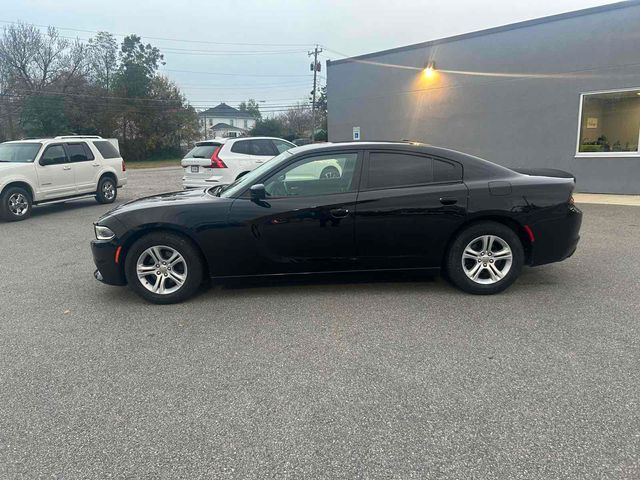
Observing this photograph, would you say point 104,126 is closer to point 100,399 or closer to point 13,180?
point 13,180

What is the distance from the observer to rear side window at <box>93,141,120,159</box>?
12.3m

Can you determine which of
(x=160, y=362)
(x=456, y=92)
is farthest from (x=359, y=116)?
(x=160, y=362)

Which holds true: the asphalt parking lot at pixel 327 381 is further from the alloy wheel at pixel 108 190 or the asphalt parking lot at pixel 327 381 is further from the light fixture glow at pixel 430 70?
the light fixture glow at pixel 430 70

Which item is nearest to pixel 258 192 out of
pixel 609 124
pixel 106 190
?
pixel 106 190

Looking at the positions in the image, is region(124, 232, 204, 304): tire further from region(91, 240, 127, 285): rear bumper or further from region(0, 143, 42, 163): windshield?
region(0, 143, 42, 163): windshield

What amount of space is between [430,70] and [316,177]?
33.9 feet

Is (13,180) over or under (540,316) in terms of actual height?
over

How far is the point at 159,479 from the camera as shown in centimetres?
225

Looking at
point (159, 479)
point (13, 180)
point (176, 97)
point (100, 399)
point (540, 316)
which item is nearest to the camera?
point (159, 479)

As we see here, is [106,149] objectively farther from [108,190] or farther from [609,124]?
[609,124]

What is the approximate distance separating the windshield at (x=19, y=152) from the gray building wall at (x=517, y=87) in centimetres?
965

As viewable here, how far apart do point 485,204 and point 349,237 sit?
4.64 feet

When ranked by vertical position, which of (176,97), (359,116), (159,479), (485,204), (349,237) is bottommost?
(159,479)

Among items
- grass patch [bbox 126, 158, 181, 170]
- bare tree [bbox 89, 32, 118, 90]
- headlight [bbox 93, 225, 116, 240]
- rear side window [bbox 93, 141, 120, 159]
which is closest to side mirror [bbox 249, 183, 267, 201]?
headlight [bbox 93, 225, 116, 240]
